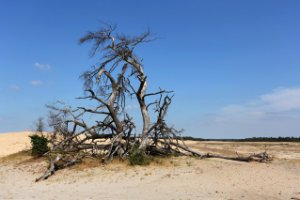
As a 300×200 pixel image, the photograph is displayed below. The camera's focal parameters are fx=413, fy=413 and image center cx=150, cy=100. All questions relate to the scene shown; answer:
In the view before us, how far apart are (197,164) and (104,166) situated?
13.3 ft

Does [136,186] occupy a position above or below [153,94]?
below

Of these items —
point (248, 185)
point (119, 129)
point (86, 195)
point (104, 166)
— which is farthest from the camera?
point (119, 129)

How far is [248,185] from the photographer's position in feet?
46.8

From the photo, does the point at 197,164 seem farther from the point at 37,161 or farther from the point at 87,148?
the point at 37,161

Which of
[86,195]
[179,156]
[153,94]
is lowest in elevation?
[86,195]

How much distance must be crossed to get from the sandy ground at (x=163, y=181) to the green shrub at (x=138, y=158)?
12.7 inches

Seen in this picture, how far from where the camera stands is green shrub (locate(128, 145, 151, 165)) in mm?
17672

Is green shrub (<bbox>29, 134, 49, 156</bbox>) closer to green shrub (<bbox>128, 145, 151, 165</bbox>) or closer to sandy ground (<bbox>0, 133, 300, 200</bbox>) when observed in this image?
sandy ground (<bbox>0, 133, 300, 200</bbox>)

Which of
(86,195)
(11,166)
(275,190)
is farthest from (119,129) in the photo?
(275,190)

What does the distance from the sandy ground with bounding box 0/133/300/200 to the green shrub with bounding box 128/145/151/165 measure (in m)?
0.32

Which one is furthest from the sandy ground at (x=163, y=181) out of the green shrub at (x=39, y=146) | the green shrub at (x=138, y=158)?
the green shrub at (x=39, y=146)

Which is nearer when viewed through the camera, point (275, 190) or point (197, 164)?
point (275, 190)

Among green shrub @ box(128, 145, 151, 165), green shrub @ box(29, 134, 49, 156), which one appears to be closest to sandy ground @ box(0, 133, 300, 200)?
green shrub @ box(128, 145, 151, 165)

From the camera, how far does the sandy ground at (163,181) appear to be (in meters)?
12.9
